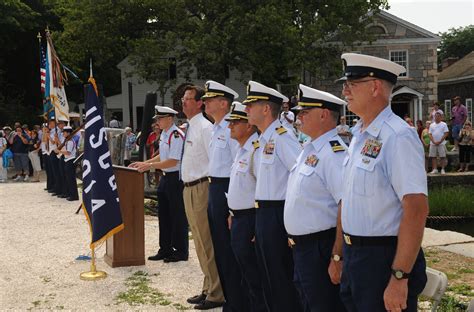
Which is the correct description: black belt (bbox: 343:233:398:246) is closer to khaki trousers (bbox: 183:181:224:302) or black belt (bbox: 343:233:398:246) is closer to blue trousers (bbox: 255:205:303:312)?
blue trousers (bbox: 255:205:303:312)

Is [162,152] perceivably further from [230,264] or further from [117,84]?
[117,84]

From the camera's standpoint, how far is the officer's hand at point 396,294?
2.90m

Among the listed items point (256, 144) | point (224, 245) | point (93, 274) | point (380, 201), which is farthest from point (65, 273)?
point (380, 201)

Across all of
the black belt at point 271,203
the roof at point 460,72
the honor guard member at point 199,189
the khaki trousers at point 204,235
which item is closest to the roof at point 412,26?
the roof at point 460,72

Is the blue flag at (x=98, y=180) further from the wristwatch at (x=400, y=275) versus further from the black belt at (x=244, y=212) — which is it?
the wristwatch at (x=400, y=275)

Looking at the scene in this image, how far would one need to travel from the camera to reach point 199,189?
612 cm

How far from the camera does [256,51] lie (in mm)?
32250

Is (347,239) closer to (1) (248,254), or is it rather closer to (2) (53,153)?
(1) (248,254)

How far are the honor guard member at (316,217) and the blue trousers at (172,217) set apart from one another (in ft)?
12.9

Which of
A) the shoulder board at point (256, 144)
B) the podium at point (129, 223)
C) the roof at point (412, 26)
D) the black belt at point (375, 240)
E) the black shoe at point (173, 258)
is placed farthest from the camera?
the roof at point (412, 26)

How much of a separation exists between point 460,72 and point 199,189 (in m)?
42.0

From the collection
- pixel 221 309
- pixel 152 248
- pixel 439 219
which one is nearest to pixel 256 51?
pixel 439 219

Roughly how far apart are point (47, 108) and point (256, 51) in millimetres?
17047

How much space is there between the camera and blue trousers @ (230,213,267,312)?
15.4 ft
